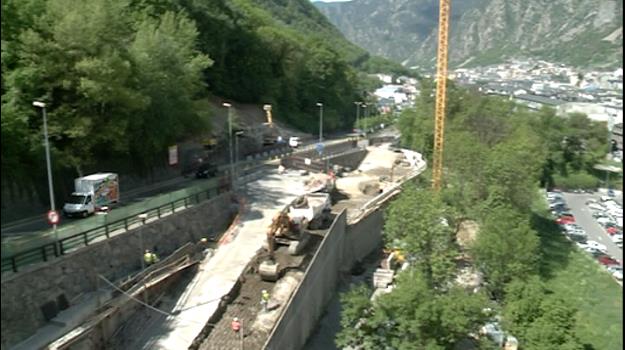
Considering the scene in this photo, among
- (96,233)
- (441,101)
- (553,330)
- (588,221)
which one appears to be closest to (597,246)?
(588,221)

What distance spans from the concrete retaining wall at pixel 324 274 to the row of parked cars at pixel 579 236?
18.8 m

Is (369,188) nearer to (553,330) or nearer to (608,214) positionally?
(553,330)

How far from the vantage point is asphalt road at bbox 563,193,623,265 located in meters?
51.3

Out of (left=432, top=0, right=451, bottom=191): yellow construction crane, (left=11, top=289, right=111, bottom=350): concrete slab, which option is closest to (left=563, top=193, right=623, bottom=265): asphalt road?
(left=432, top=0, right=451, bottom=191): yellow construction crane

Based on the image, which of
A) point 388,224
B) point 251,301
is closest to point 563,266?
point 388,224

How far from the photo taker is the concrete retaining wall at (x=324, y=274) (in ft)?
84.3

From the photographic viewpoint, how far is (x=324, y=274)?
33.7 meters

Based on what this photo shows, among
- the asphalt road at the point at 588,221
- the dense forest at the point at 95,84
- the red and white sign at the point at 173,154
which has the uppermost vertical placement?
the dense forest at the point at 95,84

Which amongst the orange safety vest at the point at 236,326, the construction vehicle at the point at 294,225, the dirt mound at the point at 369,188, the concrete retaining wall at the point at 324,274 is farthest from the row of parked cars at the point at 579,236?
the orange safety vest at the point at 236,326

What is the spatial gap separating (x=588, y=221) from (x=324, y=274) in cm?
4111

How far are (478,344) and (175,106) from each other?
84.2ft

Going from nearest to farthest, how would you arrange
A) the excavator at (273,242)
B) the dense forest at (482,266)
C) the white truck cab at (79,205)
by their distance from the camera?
the dense forest at (482,266), the white truck cab at (79,205), the excavator at (273,242)

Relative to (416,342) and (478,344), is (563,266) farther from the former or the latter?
(416,342)

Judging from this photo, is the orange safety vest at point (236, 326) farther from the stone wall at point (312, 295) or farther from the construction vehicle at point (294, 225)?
the construction vehicle at point (294, 225)
